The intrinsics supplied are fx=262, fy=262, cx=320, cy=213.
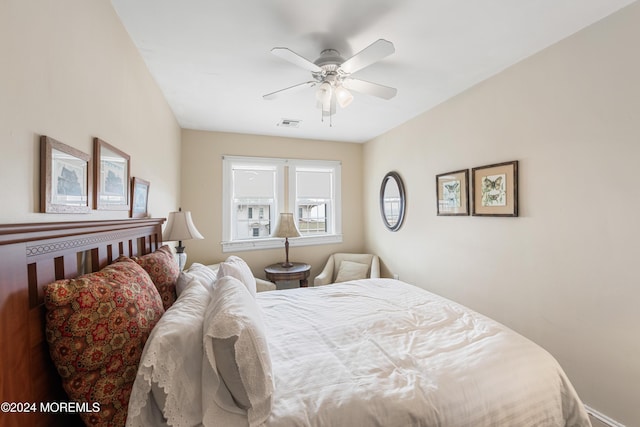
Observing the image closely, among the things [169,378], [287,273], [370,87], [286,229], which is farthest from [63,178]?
[286,229]

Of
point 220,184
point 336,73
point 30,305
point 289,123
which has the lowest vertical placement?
point 30,305

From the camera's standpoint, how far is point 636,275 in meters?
1.56

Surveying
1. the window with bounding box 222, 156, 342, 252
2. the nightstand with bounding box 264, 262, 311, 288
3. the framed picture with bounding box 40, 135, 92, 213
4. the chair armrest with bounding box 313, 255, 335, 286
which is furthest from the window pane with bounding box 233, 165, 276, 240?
the framed picture with bounding box 40, 135, 92, 213

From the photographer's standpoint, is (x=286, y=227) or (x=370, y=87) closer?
(x=370, y=87)

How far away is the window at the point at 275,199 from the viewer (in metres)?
3.93

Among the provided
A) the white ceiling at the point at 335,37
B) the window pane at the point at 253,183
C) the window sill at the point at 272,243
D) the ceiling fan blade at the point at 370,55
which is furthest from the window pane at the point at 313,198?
the ceiling fan blade at the point at 370,55

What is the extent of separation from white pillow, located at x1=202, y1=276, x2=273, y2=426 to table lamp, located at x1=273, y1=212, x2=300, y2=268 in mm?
2684

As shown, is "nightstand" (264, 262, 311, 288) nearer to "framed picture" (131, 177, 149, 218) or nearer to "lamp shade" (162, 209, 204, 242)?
"lamp shade" (162, 209, 204, 242)

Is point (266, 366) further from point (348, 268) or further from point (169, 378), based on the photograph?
point (348, 268)

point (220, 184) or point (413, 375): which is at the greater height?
point (220, 184)

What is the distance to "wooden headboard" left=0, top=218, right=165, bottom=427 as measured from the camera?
69cm

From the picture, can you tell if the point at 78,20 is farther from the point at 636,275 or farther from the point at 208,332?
the point at 636,275

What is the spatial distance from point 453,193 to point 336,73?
1.75 meters

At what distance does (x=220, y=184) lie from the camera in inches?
150
